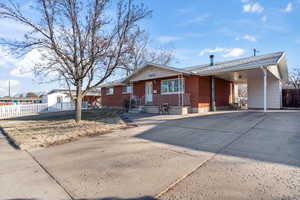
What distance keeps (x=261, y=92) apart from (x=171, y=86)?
7670 mm

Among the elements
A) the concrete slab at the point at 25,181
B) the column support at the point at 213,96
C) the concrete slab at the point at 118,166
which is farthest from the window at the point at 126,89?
the concrete slab at the point at 25,181

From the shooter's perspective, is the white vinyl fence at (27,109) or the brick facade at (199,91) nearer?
the brick facade at (199,91)

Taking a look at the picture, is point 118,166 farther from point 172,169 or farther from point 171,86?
point 171,86

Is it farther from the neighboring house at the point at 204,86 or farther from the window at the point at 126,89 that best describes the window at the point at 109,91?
the neighboring house at the point at 204,86

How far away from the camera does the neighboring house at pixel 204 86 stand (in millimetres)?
12219

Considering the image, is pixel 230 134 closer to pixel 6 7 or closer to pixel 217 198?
pixel 217 198

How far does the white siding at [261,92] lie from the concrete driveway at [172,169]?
985 centimetres

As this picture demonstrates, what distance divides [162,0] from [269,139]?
8.99 metres

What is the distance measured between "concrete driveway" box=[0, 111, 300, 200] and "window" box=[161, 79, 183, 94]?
7.98 m

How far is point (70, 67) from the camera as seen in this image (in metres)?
8.49

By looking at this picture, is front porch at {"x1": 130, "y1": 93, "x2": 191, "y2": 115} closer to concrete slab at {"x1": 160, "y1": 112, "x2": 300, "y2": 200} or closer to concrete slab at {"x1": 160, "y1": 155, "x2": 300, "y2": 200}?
concrete slab at {"x1": 160, "y1": 112, "x2": 300, "y2": 200}

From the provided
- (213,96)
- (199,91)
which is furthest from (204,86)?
(213,96)

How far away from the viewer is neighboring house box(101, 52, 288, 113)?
12219 mm

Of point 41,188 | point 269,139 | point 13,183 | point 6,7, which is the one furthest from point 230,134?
point 6,7
